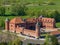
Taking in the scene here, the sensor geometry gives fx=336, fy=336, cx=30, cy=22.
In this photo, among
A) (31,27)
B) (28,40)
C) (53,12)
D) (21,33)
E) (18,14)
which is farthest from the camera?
(18,14)

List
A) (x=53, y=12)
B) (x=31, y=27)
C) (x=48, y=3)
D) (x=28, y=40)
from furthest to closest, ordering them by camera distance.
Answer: (x=48, y=3) → (x=53, y=12) → (x=31, y=27) → (x=28, y=40)

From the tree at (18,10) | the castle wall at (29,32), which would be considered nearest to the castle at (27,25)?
the castle wall at (29,32)

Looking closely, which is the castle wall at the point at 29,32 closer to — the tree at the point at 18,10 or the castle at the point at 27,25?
the castle at the point at 27,25

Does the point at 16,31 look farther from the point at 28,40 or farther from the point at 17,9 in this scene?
the point at 17,9

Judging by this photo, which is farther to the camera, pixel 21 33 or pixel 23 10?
pixel 23 10

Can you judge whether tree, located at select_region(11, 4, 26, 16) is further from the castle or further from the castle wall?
the castle wall

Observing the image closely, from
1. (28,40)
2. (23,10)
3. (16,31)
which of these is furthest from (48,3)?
(28,40)

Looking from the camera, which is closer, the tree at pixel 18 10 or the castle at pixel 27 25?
the castle at pixel 27 25

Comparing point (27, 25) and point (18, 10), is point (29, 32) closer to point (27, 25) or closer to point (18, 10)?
point (27, 25)
